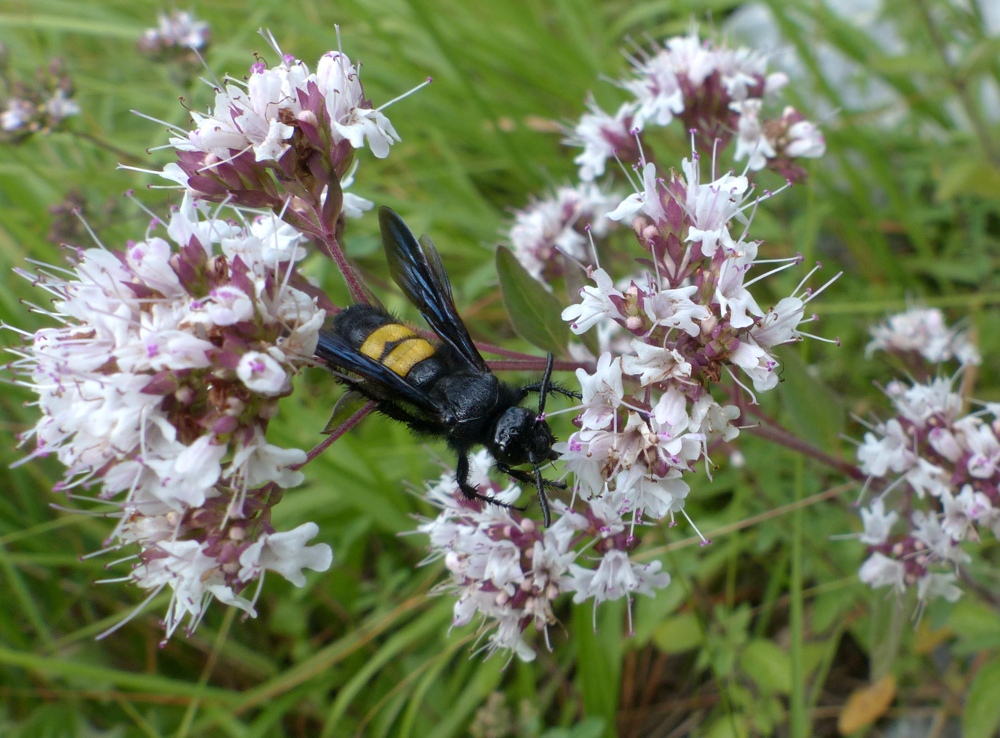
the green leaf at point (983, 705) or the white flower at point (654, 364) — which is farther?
the green leaf at point (983, 705)

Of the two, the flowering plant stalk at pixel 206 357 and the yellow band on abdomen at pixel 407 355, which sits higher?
the flowering plant stalk at pixel 206 357

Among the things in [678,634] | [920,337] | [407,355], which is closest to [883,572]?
[678,634]

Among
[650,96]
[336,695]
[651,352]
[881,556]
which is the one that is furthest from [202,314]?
[336,695]

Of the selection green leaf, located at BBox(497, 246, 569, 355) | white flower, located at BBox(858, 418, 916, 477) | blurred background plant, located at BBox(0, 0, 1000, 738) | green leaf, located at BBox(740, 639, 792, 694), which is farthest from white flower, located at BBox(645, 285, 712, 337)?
green leaf, located at BBox(740, 639, 792, 694)

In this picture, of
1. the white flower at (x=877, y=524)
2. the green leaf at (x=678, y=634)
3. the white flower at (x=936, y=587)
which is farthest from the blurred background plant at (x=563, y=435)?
the white flower at (x=877, y=524)

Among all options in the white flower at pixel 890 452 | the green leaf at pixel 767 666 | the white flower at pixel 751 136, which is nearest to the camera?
the white flower at pixel 890 452

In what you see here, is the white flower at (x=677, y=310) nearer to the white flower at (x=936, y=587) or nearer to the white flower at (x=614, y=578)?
the white flower at (x=614, y=578)

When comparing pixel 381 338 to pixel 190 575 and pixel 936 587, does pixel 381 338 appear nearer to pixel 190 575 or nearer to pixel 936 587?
pixel 190 575

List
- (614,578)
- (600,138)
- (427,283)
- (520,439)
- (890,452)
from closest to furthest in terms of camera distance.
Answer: (520,439)
(427,283)
(614,578)
(890,452)
(600,138)

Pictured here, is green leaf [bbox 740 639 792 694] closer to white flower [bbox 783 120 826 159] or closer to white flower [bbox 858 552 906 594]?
white flower [bbox 858 552 906 594]
